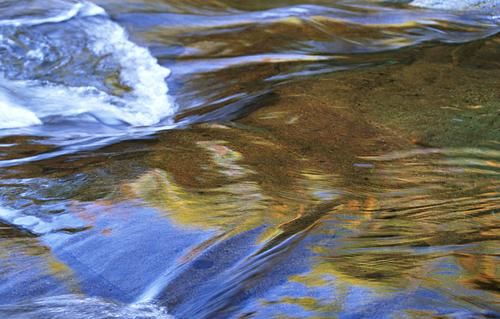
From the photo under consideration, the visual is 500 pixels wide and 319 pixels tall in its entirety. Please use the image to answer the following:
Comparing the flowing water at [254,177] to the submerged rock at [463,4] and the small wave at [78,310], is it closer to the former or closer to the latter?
the small wave at [78,310]

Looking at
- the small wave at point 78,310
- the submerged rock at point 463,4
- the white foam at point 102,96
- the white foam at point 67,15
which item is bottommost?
the small wave at point 78,310

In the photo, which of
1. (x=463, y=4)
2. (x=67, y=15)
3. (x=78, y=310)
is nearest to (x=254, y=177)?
(x=78, y=310)

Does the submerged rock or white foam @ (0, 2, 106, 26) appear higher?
the submerged rock

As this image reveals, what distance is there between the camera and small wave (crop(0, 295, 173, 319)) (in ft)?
7.38

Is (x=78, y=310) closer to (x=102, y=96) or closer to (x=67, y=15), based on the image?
(x=102, y=96)

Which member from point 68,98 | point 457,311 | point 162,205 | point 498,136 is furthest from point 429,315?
point 68,98

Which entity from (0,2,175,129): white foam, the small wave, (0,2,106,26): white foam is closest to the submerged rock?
(0,2,175,129): white foam

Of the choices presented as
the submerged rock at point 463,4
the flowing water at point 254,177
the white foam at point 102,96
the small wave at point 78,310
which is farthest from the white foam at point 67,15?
the small wave at point 78,310

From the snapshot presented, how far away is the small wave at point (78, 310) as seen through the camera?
2.25 meters

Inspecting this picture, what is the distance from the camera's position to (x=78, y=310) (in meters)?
2.29

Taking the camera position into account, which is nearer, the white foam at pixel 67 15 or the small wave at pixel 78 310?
the small wave at pixel 78 310

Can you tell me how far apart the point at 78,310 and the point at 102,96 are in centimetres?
281

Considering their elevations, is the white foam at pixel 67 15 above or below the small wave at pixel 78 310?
above

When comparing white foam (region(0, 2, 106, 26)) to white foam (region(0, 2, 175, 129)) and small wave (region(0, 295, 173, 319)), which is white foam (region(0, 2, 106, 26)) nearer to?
white foam (region(0, 2, 175, 129))
